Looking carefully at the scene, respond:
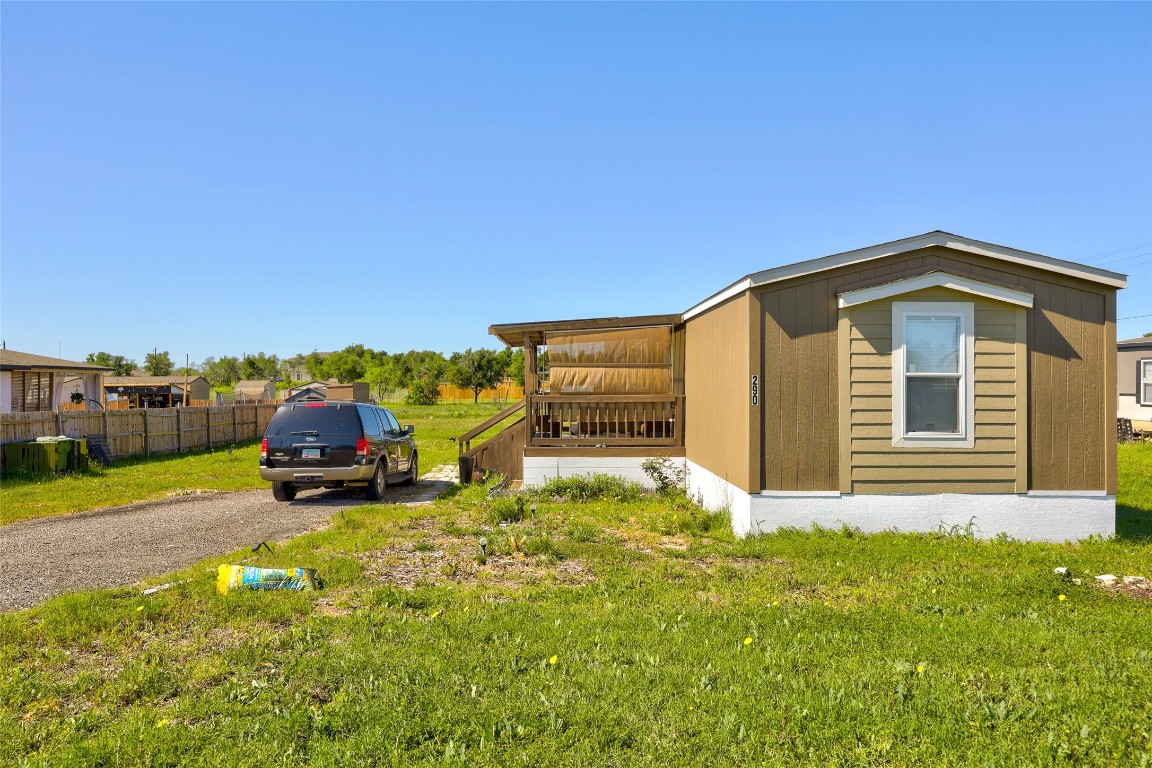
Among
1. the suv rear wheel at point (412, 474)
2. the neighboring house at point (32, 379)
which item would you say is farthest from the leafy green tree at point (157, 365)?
the suv rear wheel at point (412, 474)

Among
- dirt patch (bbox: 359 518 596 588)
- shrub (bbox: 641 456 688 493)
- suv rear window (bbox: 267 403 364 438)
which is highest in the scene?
suv rear window (bbox: 267 403 364 438)

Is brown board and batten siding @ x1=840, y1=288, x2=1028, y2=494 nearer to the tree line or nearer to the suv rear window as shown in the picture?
the suv rear window

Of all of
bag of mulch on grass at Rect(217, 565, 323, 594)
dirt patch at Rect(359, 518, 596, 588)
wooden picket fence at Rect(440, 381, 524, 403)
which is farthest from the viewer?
wooden picket fence at Rect(440, 381, 524, 403)

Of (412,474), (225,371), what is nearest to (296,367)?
(225,371)

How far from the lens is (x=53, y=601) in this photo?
5.60 meters

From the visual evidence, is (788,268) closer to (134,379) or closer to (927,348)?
(927,348)

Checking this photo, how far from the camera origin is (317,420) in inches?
451

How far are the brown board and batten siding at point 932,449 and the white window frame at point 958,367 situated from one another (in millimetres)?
53

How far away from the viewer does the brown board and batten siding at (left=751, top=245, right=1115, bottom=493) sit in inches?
323

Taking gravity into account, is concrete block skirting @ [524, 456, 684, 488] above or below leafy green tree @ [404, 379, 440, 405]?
below

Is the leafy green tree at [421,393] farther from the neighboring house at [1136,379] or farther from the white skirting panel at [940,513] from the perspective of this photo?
the white skirting panel at [940,513]

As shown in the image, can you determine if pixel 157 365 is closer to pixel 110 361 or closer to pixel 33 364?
pixel 110 361

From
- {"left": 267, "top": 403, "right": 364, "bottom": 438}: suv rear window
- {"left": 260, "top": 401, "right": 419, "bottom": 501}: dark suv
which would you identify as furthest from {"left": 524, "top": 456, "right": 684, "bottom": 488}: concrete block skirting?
{"left": 267, "top": 403, "right": 364, "bottom": 438}: suv rear window

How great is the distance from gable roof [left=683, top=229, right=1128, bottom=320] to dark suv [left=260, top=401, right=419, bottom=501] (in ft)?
21.9
